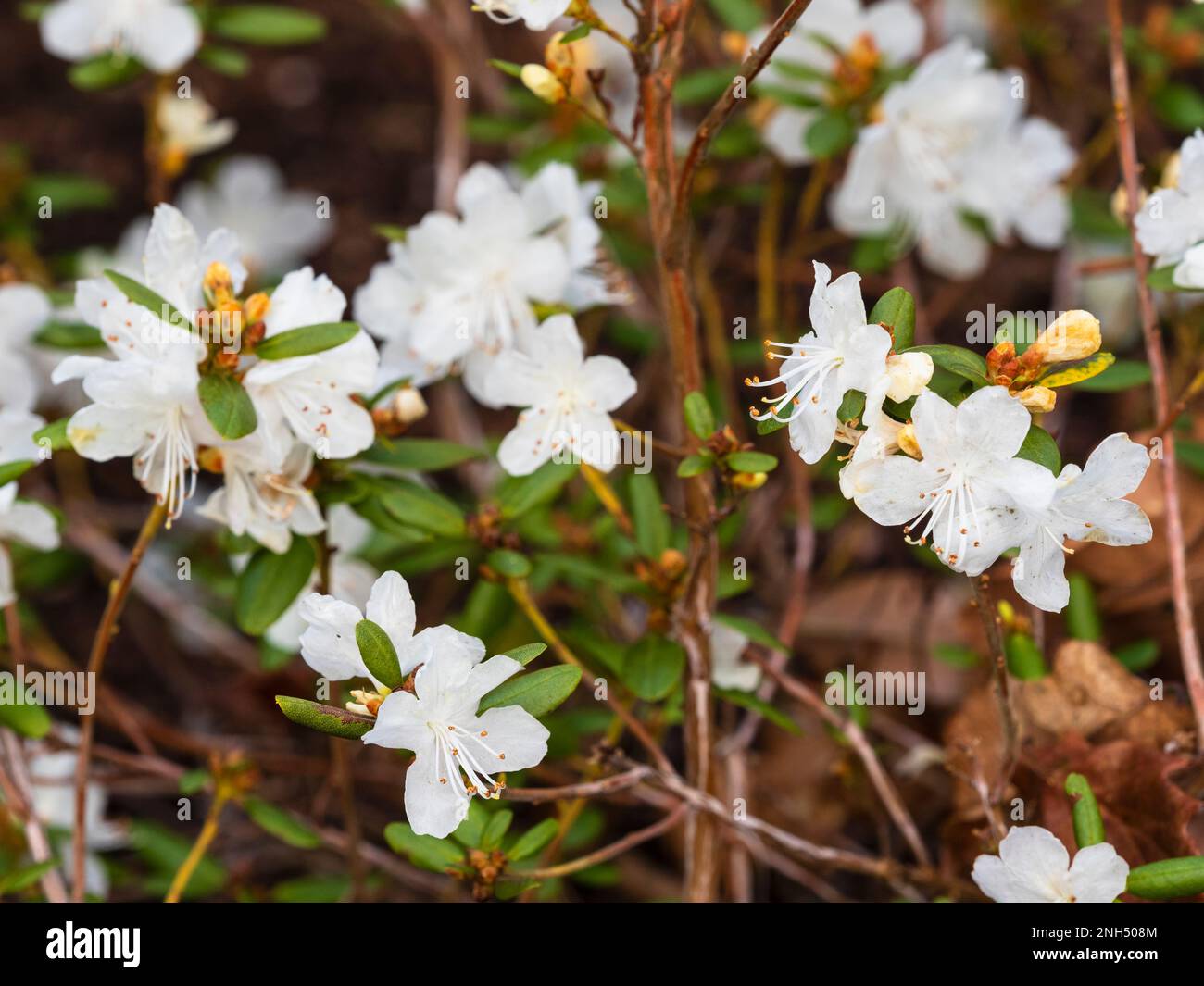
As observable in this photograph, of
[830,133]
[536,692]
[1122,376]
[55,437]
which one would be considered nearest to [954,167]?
Result: [830,133]

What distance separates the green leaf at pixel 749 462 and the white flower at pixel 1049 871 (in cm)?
50

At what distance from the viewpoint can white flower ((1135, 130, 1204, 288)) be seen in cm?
155

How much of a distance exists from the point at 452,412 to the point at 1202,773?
1.56 metres

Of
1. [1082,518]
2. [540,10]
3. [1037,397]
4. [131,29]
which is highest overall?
[131,29]

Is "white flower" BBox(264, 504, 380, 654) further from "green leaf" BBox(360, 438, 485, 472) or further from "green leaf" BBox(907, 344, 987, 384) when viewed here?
"green leaf" BBox(907, 344, 987, 384)

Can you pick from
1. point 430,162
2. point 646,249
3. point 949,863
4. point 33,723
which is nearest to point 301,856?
point 33,723

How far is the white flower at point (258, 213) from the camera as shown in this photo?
2.91 metres

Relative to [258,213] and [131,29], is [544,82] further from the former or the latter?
[258,213]

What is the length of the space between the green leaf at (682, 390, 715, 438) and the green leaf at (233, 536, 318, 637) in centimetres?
58

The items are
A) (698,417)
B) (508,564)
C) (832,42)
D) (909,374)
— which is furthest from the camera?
(832,42)

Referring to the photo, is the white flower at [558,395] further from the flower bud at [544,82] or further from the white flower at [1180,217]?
the white flower at [1180,217]

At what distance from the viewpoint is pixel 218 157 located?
326cm

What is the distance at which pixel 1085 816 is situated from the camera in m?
1.43

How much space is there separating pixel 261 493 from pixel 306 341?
23cm
